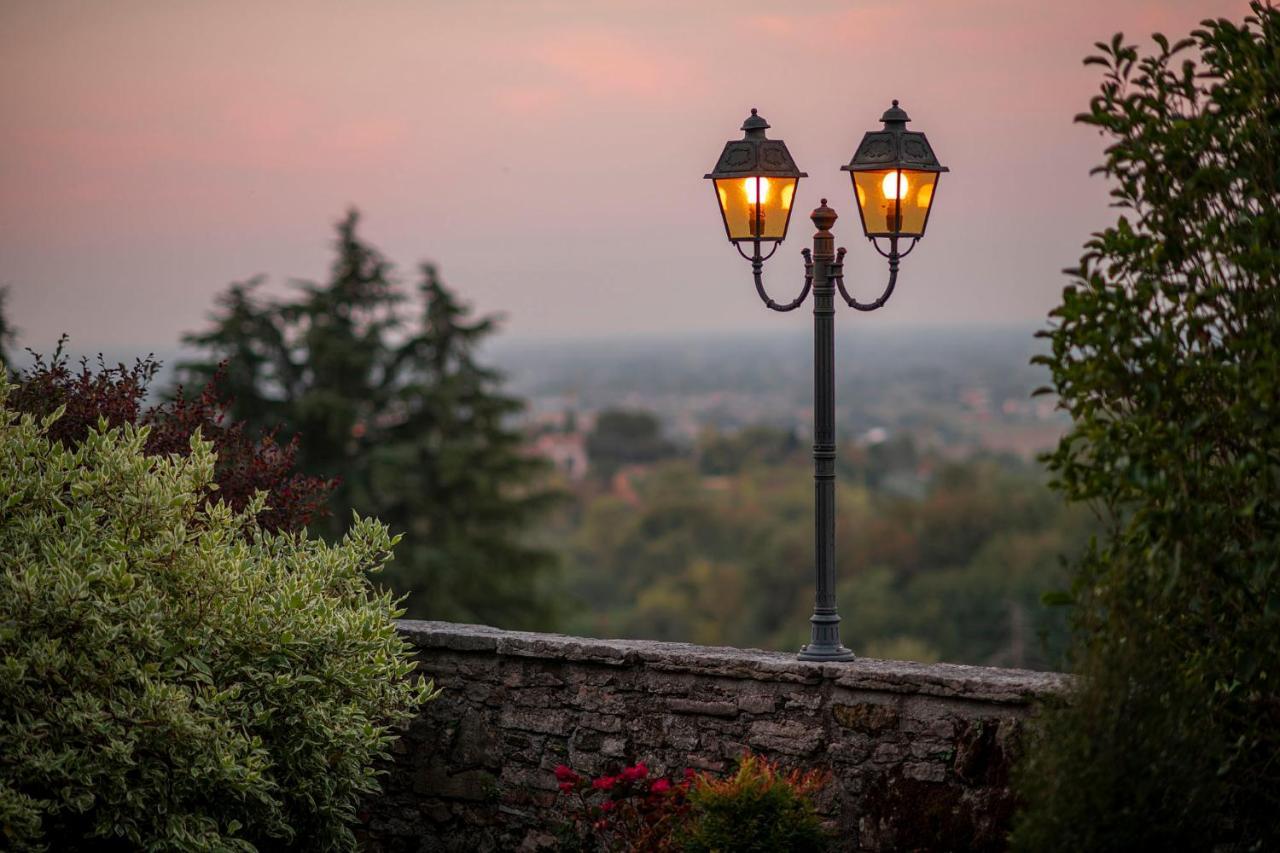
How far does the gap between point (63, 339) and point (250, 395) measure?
63.5 ft

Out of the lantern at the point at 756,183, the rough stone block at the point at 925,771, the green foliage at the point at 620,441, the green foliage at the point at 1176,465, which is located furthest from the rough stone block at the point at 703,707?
the green foliage at the point at 620,441

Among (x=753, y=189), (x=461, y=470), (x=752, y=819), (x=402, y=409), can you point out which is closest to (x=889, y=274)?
(x=753, y=189)

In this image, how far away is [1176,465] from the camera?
3.76 meters

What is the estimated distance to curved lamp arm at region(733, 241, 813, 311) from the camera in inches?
215

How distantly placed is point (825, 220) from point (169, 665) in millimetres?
2997

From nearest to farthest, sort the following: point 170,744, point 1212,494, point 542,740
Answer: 1. point 1212,494
2. point 170,744
3. point 542,740

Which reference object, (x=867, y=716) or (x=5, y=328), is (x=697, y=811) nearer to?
(x=867, y=716)

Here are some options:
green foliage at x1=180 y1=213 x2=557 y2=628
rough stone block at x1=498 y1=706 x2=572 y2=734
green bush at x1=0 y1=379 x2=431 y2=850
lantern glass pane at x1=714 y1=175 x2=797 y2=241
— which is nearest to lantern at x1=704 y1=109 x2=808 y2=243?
lantern glass pane at x1=714 y1=175 x2=797 y2=241

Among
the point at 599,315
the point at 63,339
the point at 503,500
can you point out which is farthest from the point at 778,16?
the point at 63,339

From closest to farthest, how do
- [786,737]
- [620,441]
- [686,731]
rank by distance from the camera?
1. [786,737]
2. [686,731]
3. [620,441]

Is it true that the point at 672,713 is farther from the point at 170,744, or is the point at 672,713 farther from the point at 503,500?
the point at 503,500

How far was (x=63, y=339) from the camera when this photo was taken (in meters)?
6.14

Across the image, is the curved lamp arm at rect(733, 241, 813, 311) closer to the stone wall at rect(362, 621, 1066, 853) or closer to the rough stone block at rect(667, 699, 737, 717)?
the stone wall at rect(362, 621, 1066, 853)

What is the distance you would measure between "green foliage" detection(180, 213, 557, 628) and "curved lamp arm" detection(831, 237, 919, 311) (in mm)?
19220
